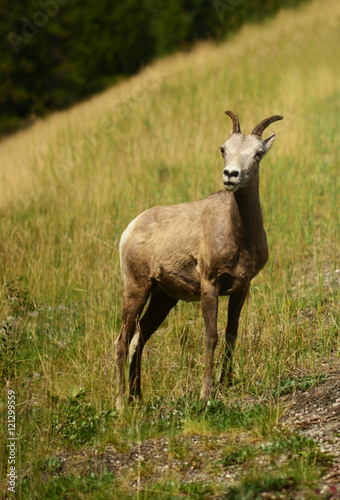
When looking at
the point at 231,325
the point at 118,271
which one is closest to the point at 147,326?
the point at 231,325

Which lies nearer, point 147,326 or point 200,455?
point 200,455

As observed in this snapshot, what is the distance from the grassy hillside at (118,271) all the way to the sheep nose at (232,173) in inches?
56.1

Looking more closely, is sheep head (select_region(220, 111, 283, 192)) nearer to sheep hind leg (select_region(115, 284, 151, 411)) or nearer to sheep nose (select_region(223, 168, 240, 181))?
sheep nose (select_region(223, 168, 240, 181))

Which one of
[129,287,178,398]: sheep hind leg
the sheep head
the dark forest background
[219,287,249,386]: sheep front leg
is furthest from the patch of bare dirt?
the dark forest background

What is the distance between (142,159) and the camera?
31.4 feet

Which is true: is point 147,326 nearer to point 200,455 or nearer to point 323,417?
point 200,455

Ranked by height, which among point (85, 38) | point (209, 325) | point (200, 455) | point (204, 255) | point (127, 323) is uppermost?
point (85, 38)

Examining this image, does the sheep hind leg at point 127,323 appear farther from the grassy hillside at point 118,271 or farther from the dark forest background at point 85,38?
the dark forest background at point 85,38

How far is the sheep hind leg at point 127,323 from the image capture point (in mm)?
4676

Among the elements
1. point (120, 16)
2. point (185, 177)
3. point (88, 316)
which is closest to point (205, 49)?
point (120, 16)

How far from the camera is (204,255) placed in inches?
169

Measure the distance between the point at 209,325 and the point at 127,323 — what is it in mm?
759

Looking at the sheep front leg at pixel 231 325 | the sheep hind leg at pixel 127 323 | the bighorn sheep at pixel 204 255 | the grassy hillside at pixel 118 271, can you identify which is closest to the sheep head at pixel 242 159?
the bighorn sheep at pixel 204 255

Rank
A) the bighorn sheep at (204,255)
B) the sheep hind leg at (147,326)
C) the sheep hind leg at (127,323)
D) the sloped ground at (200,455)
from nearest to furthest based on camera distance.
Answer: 1. the sloped ground at (200,455)
2. the bighorn sheep at (204,255)
3. the sheep hind leg at (127,323)
4. the sheep hind leg at (147,326)
